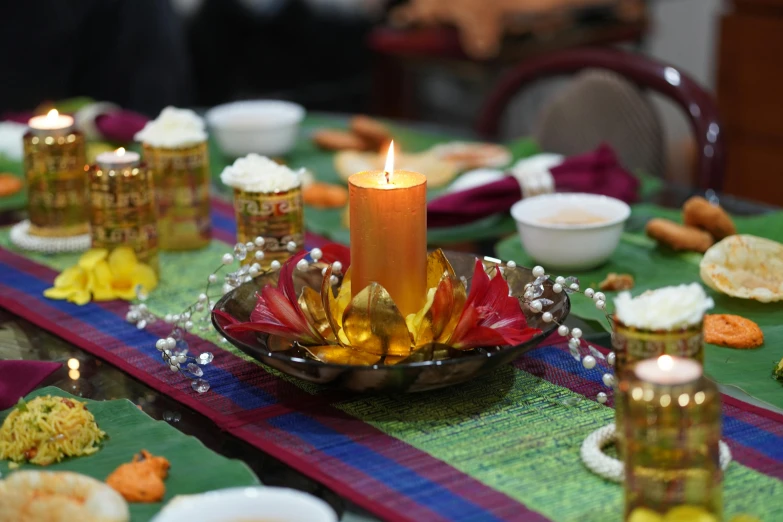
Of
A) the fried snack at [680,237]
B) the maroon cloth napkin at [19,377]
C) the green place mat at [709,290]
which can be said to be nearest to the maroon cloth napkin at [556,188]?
the green place mat at [709,290]

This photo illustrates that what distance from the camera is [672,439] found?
664 millimetres

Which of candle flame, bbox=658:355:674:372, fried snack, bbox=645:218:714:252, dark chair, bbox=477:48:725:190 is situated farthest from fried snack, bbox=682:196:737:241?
candle flame, bbox=658:355:674:372

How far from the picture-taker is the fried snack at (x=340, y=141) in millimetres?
1906

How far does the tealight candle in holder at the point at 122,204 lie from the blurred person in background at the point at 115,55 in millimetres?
1779

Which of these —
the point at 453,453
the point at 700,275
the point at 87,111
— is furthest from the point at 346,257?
the point at 87,111

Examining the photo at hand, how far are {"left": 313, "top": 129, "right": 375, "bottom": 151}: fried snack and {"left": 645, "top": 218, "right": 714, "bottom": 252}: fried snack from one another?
69 cm

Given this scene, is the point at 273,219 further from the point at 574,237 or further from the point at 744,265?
the point at 744,265

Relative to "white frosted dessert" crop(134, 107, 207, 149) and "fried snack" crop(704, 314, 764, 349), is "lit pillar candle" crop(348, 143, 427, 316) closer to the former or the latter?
"fried snack" crop(704, 314, 764, 349)

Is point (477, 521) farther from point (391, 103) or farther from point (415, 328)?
point (391, 103)

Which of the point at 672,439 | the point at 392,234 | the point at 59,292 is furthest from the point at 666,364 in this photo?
the point at 59,292

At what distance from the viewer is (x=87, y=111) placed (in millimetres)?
1952

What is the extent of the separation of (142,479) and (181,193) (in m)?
0.69

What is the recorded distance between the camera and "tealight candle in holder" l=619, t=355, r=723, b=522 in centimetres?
65

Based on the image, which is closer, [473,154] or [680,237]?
[680,237]
